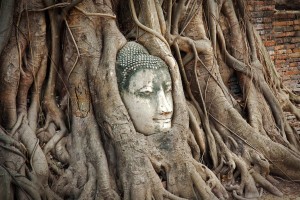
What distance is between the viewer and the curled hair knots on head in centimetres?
377

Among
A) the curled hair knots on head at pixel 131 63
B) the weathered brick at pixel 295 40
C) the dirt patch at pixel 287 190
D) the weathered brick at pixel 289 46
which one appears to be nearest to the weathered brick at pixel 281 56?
the weathered brick at pixel 289 46

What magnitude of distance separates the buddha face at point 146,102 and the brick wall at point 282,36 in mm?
2805

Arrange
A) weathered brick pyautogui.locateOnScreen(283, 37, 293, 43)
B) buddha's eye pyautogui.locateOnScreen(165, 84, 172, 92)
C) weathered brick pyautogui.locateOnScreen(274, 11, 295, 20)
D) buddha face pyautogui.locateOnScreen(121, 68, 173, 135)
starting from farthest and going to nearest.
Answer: weathered brick pyautogui.locateOnScreen(283, 37, 293, 43) < weathered brick pyautogui.locateOnScreen(274, 11, 295, 20) < buddha's eye pyautogui.locateOnScreen(165, 84, 172, 92) < buddha face pyautogui.locateOnScreen(121, 68, 173, 135)

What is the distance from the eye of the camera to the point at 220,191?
377 centimetres

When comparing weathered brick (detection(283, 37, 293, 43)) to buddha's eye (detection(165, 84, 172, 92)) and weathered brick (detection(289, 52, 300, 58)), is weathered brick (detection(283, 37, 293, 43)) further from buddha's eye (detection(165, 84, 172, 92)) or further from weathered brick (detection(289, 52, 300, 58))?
buddha's eye (detection(165, 84, 172, 92))

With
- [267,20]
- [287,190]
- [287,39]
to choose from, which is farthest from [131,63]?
[287,39]

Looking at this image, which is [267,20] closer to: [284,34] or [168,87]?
[284,34]

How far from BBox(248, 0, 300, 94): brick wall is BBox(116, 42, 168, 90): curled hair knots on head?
267 cm

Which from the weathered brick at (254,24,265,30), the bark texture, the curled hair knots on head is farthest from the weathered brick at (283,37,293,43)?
the curled hair knots on head

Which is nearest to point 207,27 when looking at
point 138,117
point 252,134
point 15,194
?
point 252,134

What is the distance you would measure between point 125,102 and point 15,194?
125cm

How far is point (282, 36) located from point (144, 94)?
3296 mm

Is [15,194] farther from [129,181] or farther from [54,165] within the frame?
[129,181]

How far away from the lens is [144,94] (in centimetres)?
375
